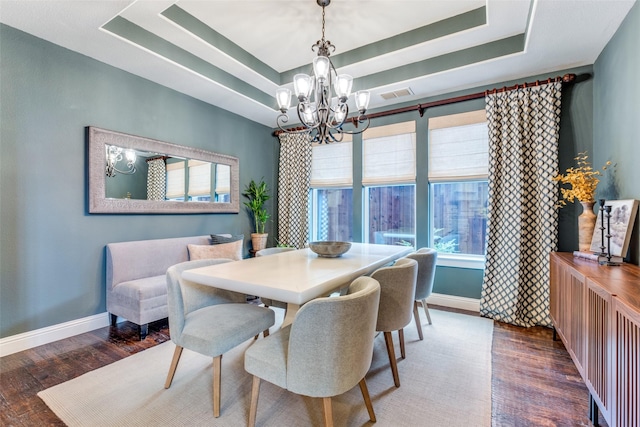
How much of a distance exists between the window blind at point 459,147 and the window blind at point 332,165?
118 centimetres

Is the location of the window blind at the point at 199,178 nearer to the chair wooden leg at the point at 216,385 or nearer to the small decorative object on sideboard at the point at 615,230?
the chair wooden leg at the point at 216,385

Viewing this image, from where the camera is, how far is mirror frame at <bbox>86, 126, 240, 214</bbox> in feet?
9.15

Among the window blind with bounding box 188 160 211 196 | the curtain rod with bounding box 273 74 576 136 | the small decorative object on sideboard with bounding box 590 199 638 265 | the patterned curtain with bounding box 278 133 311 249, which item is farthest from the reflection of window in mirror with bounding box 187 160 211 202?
the small decorative object on sideboard with bounding box 590 199 638 265

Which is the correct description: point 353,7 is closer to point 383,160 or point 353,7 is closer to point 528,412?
point 383,160

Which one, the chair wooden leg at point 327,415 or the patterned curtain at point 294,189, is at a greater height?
the patterned curtain at point 294,189

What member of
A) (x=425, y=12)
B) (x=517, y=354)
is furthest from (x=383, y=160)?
(x=517, y=354)

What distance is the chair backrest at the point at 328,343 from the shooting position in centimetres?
124

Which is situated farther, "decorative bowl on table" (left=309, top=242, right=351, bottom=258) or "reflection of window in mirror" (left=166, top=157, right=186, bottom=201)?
"reflection of window in mirror" (left=166, top=157, right=186, bottom=201)

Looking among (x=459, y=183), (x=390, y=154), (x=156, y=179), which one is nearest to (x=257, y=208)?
(x=156, y=179)

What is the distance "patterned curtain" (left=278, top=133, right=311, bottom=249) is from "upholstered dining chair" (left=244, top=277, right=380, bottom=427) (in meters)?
3.20

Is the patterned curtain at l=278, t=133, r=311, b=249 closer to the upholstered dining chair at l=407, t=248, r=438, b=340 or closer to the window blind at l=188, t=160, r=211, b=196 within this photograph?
the window blind at l=188, t=160, r=211, b=196

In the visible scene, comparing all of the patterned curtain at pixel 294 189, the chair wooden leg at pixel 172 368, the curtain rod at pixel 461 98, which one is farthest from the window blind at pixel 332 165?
the chair wooden leg at pixel 172 368

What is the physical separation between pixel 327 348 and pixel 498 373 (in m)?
1.65

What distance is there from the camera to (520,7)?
2.36 meters
